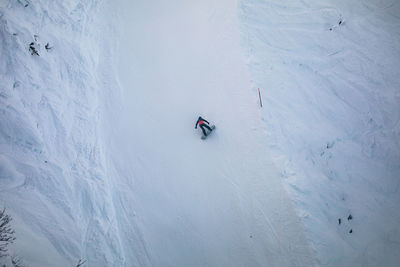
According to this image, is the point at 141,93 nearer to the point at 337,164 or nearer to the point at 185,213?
the point at 185,213

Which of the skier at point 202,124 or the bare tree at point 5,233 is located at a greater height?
the skier at point 202,124

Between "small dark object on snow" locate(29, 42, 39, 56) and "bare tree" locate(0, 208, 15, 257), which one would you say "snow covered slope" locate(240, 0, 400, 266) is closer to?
"bare tree" locate(0, 208, 15, 257)

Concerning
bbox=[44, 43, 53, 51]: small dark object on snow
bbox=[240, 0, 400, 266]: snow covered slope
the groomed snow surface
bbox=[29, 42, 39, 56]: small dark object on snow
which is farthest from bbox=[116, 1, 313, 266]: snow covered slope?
bbox=[29, 42, 39, 56]: small dark object on snow

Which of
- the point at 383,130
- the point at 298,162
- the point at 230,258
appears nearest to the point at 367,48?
the point at 383,130

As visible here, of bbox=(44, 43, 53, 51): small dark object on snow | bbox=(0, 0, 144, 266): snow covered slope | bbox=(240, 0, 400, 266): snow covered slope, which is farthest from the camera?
bbox=(44, 43, 53, 51): small dark object on snow

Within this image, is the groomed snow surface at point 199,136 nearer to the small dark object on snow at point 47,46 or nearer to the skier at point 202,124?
the small dark object on snow at point 47,46

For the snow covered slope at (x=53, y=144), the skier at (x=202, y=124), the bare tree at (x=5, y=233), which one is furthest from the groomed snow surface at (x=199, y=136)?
the skier at (x=202, y=124)

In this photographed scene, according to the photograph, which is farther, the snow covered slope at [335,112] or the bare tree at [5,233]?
the snow covered slope at [335,112]
